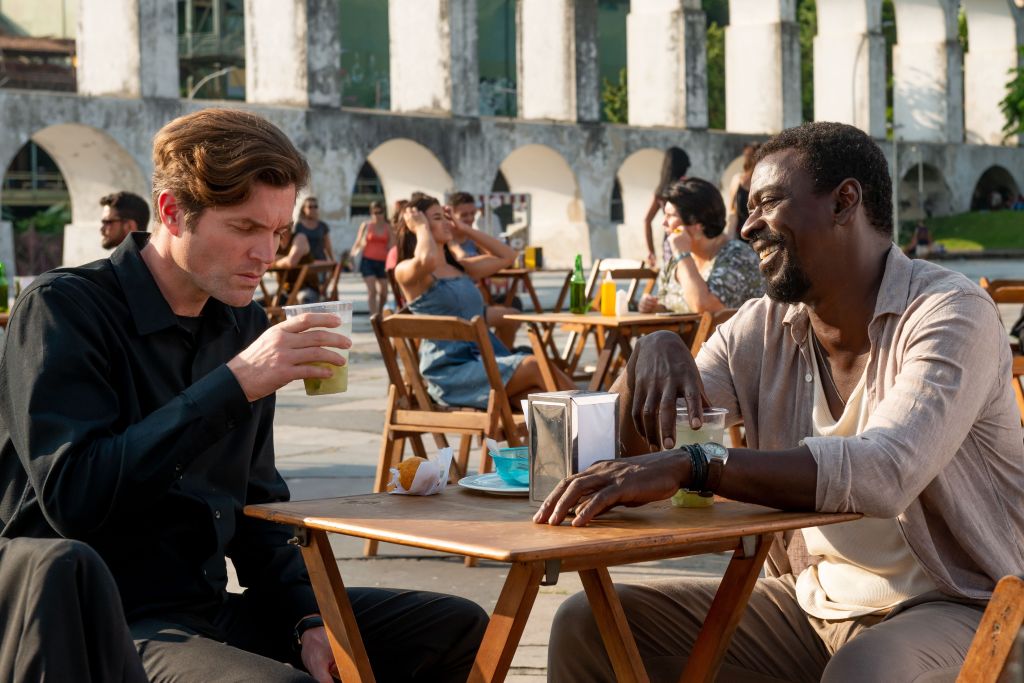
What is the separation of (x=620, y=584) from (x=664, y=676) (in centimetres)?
19

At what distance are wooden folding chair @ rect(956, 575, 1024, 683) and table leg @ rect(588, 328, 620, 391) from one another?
479 centimetres

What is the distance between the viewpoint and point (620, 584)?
3.03 metres

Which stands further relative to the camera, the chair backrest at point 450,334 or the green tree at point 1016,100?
the green tree at point 1016,100

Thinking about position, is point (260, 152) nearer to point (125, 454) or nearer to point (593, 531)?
point (125, 454)

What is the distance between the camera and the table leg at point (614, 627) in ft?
8.19

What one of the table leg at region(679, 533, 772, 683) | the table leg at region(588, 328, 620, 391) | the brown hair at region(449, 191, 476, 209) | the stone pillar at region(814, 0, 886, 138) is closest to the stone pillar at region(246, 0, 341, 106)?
the brown hair at region(449, 191, 476, 209)

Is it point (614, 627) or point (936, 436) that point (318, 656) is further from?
point (936, 436)

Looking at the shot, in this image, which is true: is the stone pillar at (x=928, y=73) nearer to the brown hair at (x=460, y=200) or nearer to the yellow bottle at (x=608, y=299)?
the brown hair at (x=460, y=200)

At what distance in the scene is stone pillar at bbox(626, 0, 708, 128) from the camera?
109 feet

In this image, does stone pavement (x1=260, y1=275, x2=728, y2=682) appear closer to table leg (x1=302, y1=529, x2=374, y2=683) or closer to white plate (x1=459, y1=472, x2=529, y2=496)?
white plate (x1=459, y1=472, x2=529, y2=496)

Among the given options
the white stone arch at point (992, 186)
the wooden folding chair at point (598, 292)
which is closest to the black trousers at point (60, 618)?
the wooden folding chair at point (598, 292)

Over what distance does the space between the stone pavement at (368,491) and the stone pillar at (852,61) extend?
28.3 metres

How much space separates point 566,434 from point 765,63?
3379 cm

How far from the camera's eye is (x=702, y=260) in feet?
24.7
